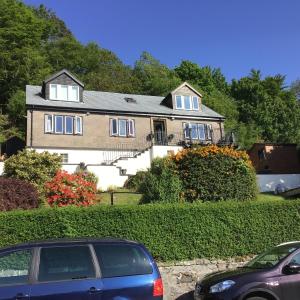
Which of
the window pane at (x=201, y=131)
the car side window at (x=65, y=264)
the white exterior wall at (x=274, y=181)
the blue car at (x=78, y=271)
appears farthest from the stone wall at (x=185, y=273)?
the window pane at (x=201, y=131)

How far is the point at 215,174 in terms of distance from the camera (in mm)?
19219

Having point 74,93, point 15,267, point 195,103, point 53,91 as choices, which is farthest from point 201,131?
point 15,267

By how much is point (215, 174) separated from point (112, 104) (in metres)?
20.0

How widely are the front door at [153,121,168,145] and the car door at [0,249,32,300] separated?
2945cm

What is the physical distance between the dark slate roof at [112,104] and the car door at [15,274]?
1078 inches

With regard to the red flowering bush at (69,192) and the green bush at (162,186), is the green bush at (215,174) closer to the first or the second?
the green bush at (162,186)

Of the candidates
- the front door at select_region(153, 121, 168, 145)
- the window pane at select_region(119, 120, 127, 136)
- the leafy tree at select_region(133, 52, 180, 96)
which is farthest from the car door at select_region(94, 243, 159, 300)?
the leafy tree at select_region(133, 52, 180, 96)

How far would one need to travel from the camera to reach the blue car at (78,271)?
7000mm

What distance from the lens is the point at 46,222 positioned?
12.2 m

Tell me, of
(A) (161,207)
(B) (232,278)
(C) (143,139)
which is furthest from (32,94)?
(B) (232,278)

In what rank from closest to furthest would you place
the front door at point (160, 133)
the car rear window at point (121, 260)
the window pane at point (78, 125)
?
1. the car rear window at point (121, 260)
2. the window pane at point (78, 125)
3. the front door at point (160, 133)

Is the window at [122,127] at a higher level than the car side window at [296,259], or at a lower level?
higher

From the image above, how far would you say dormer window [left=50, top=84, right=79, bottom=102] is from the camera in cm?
3528

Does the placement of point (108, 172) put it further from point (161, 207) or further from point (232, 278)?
point (232, 278)
